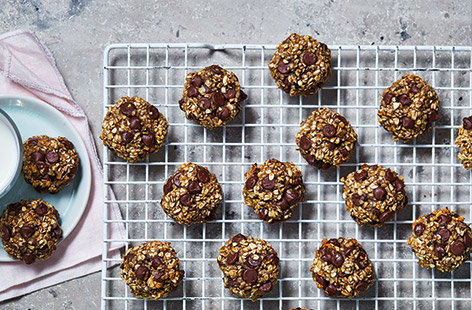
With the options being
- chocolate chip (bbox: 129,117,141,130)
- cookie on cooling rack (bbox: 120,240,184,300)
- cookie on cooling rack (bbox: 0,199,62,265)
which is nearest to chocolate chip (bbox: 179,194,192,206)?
cookie on cooling rack (bbox: 120,240,184,300)

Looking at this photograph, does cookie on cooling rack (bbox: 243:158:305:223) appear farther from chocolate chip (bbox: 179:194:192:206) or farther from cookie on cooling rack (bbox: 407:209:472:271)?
cookie on cooling rack (bbox: 407:209:472:271)

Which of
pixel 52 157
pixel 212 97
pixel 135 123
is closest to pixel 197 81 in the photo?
pixel 212 97

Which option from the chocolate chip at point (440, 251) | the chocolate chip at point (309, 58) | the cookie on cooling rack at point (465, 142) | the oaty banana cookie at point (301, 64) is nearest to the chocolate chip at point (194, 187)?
the oaty banana cookie at point (301, 64)

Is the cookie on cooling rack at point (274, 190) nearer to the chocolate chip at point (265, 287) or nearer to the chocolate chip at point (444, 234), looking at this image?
the chocolate chip at point (265, 287)

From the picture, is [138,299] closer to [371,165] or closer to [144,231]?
[144,231]

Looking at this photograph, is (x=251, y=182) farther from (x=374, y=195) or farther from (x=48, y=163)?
(x=48, y=163)
